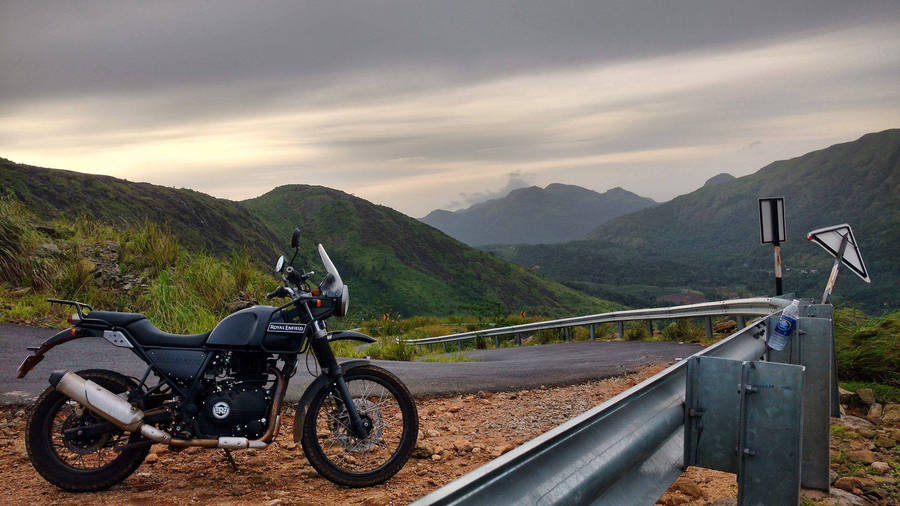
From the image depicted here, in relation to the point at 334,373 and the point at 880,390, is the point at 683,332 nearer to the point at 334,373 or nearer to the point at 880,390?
the point at 880,390

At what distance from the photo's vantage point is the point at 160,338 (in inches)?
195

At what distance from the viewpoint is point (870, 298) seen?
131 metres

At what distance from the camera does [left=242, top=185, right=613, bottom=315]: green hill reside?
11881 centimetres

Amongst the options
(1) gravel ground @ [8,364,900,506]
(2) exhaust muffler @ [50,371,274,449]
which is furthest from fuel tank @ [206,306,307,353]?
(1) gravel ground @ [8,364,900,506]

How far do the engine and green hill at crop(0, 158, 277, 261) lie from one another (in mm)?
66810

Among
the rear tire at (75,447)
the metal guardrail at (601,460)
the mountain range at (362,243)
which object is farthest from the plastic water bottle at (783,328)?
the mountain range at (362,243)

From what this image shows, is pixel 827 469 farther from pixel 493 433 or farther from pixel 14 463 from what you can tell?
pixel 14 463

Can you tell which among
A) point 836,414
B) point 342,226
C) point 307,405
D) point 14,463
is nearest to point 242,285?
point 14,463

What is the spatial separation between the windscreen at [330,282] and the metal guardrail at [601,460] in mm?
2698

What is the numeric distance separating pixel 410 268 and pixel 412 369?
12989 centimetres

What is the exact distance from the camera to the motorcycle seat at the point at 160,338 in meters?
4.89

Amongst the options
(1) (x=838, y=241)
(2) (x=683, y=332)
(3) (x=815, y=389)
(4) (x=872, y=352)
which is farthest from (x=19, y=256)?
(4) (x=872, y=352)

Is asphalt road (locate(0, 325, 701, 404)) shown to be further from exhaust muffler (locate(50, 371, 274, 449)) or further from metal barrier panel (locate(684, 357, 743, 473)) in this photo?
metal barrier panel (locate(684, 357, 743, 473))

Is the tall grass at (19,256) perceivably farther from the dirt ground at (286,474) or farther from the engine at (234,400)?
the engine at (234,400)
